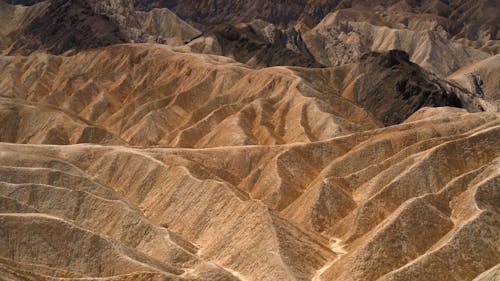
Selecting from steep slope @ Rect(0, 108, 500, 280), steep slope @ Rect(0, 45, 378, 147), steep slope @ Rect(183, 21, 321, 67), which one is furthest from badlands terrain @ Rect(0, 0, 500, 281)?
steep slope @ Rect(183, 21, 321, 67)

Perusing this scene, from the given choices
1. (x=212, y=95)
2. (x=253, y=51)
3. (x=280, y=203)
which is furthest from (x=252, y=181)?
(x=253, y=51)

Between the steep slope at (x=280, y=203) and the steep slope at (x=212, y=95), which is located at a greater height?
the steep slope at (x=280, y=203)

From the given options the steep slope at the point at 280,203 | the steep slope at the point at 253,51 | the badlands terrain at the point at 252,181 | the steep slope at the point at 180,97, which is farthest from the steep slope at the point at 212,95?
the steep slope at the point at 280,203

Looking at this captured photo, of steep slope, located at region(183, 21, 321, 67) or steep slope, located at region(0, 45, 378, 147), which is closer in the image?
steep slope, located at region(0, 45, 378, 147)

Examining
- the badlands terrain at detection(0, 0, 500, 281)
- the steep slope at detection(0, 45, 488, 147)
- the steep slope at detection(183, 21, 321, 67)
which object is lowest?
the steep slope at detection(183, 21, 321, 67)

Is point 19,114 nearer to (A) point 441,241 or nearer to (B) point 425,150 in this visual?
(B) point 425,150

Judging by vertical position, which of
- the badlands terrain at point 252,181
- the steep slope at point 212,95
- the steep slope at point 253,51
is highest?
the badlands terrain at point 252,181

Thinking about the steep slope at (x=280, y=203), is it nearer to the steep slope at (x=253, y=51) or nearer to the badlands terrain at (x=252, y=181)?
the badlands terrain at (x=252, y=181)

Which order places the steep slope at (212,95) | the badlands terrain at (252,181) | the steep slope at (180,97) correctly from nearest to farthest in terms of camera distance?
the badlands terrain at (252,181) → the steep slope at (180,97) → the steep slope at (212,95)

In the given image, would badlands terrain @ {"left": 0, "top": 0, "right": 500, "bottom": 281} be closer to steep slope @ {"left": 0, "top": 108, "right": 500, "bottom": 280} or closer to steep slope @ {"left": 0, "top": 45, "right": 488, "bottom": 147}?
steep slope @ {"left": 0, "top": 108, "right": 500, "bottom": 280}

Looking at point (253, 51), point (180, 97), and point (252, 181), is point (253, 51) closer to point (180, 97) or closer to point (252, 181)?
point (180, 97)

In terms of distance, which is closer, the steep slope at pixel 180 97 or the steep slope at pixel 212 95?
the steep slope at pixel 180 97

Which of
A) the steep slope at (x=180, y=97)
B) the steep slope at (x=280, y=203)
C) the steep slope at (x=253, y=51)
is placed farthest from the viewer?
the steep slope at (x=253, y=51)
